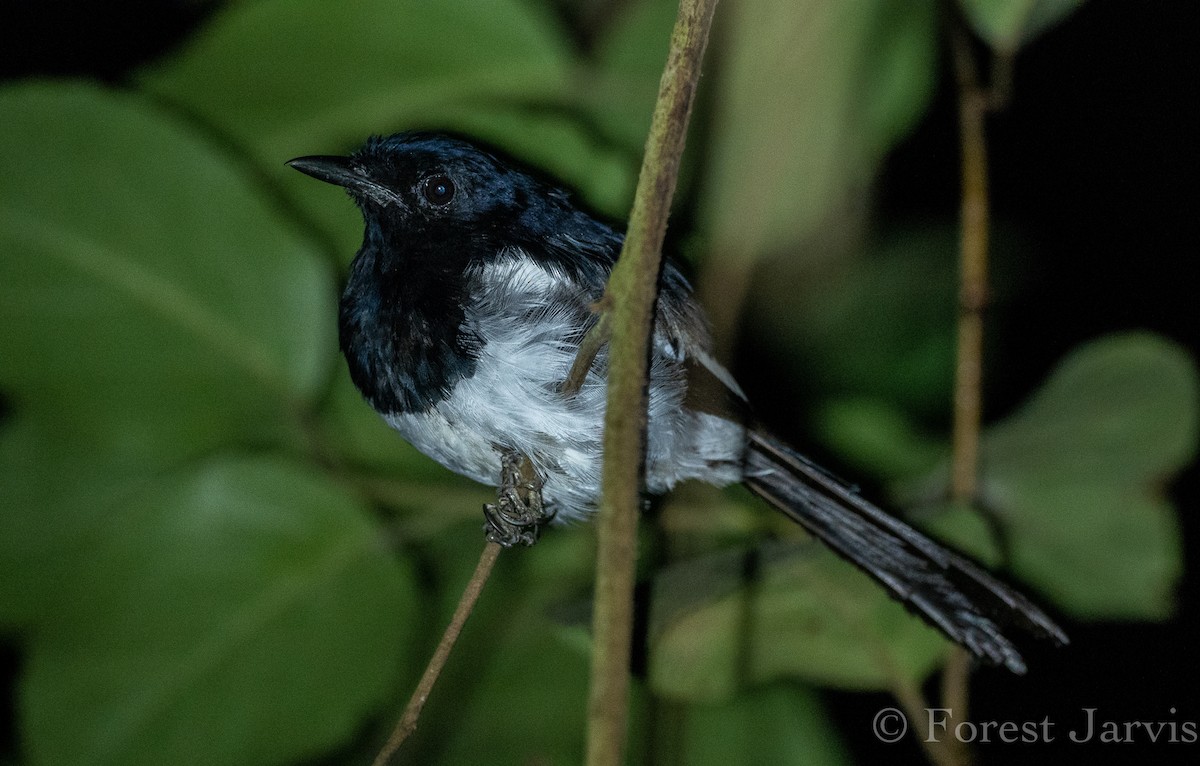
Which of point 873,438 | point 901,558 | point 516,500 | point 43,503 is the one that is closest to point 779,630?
point 901,558

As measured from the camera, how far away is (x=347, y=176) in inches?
37.4

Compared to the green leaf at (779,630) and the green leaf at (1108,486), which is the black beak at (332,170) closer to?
the green leaf at (779,630)

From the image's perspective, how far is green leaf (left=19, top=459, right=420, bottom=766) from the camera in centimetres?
103

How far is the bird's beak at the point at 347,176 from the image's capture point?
0.94 metres

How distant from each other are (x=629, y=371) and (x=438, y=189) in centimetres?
47

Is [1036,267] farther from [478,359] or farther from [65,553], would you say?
[65,553]

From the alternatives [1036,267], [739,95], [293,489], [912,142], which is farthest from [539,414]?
[1036,267]

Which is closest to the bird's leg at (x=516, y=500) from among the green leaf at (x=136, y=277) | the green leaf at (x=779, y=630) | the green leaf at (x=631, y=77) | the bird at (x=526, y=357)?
the bird at (x=526, y=357)

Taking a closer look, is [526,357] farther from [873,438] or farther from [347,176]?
[873,438]

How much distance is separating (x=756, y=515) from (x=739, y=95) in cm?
51

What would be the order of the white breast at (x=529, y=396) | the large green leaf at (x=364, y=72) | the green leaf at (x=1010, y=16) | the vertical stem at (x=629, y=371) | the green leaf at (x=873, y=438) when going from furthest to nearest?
1. the green leaf at (x=873, y=438)
2. the large green leaf at (x=364, y=72)
3. the white breast at (x=529, y=396)
4. the green leaf at (x=1010, y=16)
5. the vertical stem at (x=629, y=371)

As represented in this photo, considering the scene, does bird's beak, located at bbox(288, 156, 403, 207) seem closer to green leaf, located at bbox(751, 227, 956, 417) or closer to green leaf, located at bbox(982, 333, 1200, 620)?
green leaf, located at bbox(751, 227, 956, 417)

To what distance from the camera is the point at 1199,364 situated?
1185 millimetres

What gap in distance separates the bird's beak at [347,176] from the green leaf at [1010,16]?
55cm
